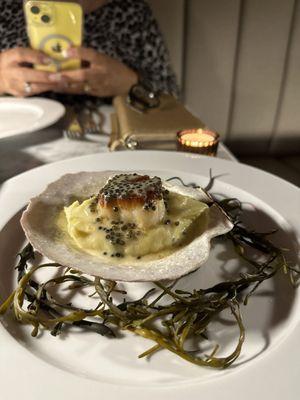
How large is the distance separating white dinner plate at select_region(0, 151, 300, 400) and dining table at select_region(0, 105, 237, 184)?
0.60ft

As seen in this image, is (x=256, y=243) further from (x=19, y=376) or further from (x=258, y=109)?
(x=258, y=109)

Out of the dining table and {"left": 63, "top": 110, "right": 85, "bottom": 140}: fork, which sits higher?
{"left": 63, "top": 110, "right": 85, "bottom": 140}: fork

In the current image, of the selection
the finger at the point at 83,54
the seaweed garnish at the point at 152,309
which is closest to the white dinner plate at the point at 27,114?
the finger at the point at 83,54

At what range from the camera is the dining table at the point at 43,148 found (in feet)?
2.81

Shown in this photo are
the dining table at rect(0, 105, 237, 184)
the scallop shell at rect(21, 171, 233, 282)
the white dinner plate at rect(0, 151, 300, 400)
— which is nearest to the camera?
the white dinner plate at rect(0, 151, 300, 400)

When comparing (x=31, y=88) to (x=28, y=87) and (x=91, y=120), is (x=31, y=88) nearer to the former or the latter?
(x=28, y=87)

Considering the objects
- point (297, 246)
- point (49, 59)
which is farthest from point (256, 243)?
point (49, 59)

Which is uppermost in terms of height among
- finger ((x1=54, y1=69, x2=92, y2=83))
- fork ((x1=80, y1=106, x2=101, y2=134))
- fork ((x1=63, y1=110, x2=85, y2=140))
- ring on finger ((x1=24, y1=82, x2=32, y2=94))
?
finger ((x1=54, y1=69, x2=92, y2=83))

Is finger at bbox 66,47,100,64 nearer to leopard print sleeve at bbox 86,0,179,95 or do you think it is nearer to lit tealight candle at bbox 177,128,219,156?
leopard print sleeve at bbox 86,0,179,95

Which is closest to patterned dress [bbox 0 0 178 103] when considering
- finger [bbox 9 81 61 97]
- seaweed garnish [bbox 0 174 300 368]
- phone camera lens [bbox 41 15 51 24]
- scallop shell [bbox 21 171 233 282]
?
finger [bbox 9 81 61 97]

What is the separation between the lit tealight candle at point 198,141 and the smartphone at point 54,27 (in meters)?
0.40

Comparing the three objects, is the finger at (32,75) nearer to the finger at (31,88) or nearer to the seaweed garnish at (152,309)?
the finger at (31,88)

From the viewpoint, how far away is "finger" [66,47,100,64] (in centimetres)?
110

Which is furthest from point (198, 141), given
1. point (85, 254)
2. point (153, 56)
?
point (153, 56)
